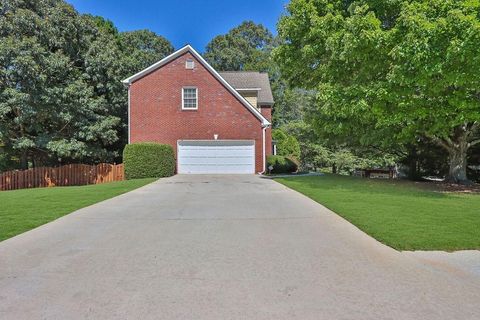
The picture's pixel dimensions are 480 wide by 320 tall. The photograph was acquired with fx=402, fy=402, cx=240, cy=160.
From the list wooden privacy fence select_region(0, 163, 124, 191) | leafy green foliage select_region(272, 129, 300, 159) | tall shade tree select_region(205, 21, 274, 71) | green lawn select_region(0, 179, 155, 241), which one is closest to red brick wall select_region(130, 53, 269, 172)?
wooden privacy fence select_region(0, 163, 124, 191)

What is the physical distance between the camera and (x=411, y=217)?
8.30m

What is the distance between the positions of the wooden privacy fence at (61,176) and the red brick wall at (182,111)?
8.28ft

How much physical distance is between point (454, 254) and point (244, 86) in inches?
956

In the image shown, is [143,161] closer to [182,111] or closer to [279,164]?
[182,111]

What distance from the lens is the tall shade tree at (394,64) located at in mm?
11664

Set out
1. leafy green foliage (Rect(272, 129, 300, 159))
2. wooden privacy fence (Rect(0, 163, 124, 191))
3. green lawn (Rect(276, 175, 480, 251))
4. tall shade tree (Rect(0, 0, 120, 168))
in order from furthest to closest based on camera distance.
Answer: leafy green foliage (Rect(272, 129, 300, 159)) → wooden privacy fence (Rect(0, 163, 124, 191)) → tall shade tree (Rect(0, 0, 120, 168)) → green lawn (Rect(276, 175, 480, 251))

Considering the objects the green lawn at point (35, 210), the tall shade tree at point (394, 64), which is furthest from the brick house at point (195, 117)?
the green lawn at point (35, 210)

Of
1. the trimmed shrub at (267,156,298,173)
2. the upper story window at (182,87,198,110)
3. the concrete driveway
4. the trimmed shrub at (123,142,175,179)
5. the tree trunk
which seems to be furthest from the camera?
the trimmed shrub at (267,156,298,173)

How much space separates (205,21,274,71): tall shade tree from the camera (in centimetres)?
5711

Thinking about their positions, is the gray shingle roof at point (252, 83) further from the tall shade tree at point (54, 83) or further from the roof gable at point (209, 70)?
the tall shade tree at point (54, 83)

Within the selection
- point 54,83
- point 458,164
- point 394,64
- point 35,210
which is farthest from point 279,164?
point 35,210

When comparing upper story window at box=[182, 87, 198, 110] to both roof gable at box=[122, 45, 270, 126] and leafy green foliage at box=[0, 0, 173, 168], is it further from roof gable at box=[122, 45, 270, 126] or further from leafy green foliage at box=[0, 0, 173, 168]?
leafy green foliage at box=[0, 0, 173, 168]

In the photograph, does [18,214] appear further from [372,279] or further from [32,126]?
[32,126]

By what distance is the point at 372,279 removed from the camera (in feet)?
15.3
